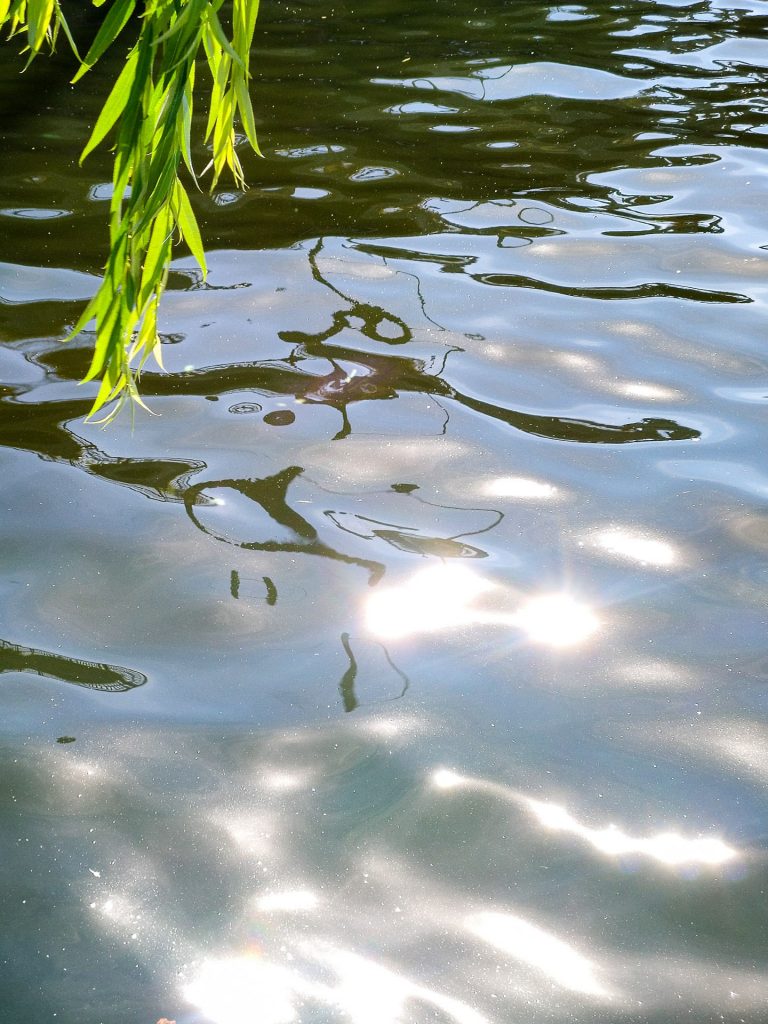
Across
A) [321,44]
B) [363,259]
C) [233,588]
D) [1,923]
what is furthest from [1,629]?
[321,44]

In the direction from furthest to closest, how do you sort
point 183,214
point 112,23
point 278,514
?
point 278,514 < point 183,214 < point 112,23

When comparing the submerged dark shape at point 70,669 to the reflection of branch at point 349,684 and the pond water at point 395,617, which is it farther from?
the reflection of branch at point 349,684

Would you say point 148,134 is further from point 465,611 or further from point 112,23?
point 465,611

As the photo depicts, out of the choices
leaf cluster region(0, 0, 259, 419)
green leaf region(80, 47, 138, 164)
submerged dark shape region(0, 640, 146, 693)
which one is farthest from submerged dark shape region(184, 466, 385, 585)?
green leaf region(80, 47, 138, 164)

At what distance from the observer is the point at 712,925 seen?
144 centimetres

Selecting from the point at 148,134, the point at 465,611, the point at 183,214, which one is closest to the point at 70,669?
the point at 465,611

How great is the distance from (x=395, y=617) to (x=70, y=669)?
0.54 metres

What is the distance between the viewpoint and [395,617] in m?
1.95

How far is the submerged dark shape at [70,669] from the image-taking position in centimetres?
181

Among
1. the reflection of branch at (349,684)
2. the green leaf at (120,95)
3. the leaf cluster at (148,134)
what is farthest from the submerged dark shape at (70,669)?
the green leaf at (120,95)

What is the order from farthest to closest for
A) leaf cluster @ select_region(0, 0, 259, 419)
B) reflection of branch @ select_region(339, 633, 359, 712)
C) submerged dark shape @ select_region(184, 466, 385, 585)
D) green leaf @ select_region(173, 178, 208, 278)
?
submerged dark shape @ select_region(184, 466, 385, 585)
reflection of branch @ select_region(339, 633, 359, 712)
green leaf @ select_region(173, 178, 208, 278)
leaf cluster @ select_region(0, 0, 259, 419)

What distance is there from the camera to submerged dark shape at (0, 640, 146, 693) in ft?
5.95

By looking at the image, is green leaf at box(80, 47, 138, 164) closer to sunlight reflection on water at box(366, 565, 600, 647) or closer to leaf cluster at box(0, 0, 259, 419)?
leaf cluster at box(0, 0, 259, 419)

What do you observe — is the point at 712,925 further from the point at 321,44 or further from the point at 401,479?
the point at 321,44
